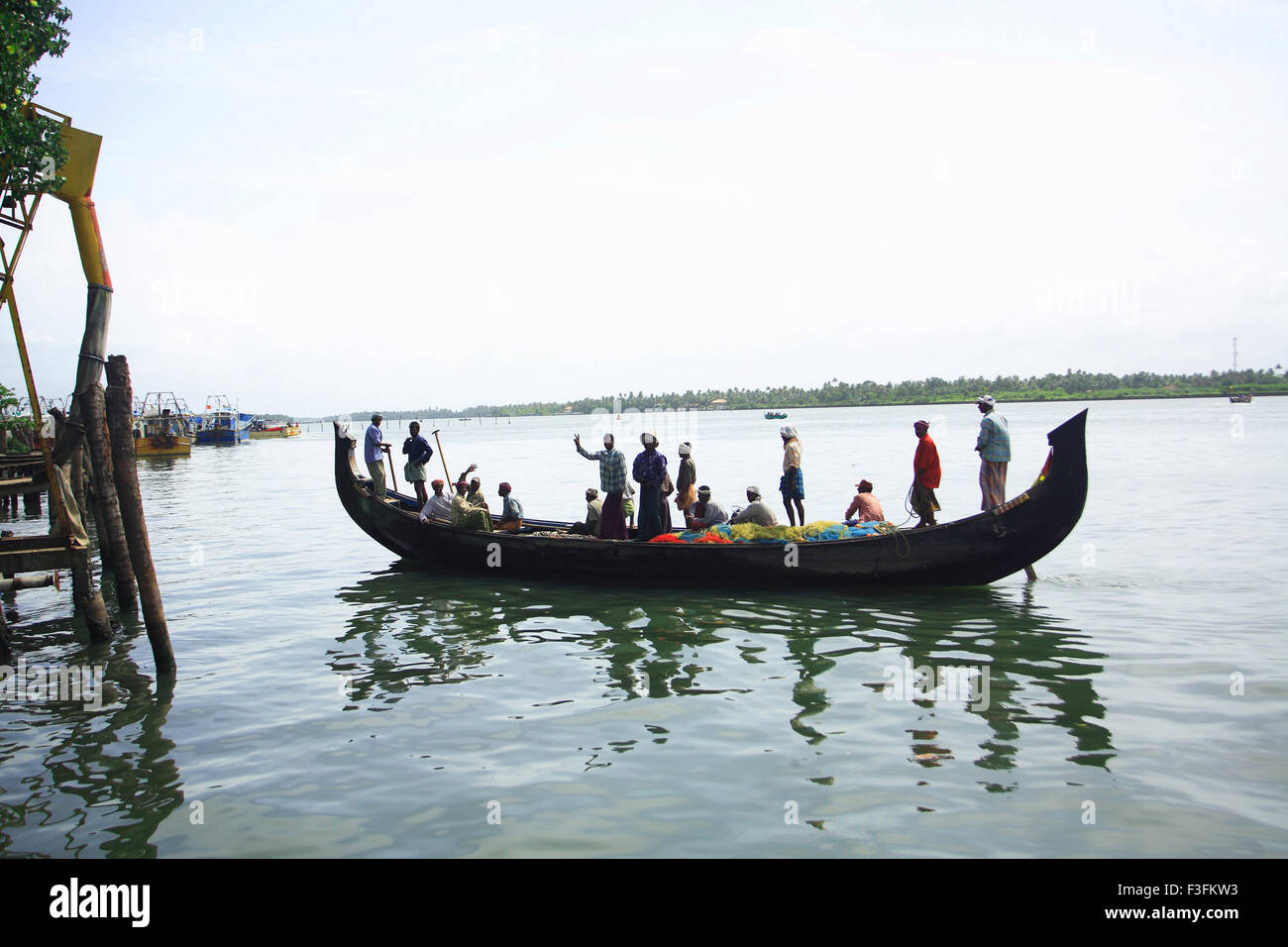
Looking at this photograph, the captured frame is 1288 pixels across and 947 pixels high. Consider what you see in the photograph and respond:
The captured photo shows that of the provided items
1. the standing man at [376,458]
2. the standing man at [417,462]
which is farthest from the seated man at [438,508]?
the standing man at [376,458]

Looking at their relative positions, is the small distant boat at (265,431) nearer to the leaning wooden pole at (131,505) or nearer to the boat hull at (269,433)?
the boat hull at (269,433)

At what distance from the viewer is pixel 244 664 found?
9.80m

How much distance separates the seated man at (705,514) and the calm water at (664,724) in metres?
1.29

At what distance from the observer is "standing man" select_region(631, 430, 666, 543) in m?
12.9

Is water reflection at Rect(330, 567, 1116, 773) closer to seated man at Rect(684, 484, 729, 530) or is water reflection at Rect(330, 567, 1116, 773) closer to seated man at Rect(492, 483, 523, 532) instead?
seated man at Rect(492, 483, 523, 532)

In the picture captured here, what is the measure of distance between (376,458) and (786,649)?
9.84m

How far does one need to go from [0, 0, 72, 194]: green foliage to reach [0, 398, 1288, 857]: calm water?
6320 millimetres

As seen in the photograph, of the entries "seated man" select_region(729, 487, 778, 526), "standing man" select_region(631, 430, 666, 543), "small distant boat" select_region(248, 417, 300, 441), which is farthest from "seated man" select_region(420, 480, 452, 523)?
"small distant boat" select_region(248, 417, 300, 441)

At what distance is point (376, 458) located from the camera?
16250 mm

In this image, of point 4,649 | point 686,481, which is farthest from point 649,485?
point 4,649

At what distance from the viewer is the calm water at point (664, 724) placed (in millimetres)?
5582
